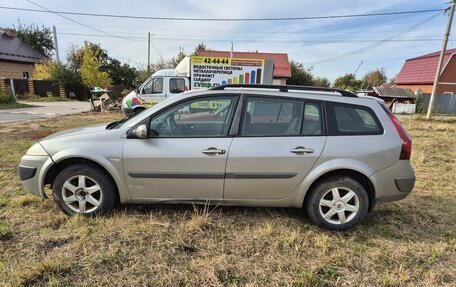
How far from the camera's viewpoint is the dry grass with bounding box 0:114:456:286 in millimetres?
2551

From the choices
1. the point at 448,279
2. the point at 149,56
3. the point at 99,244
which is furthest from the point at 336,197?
the point at 149,56

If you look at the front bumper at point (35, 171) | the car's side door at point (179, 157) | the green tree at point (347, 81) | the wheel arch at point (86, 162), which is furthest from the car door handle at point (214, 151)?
the green tree at point (347, 81)

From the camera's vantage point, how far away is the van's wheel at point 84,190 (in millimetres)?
3383

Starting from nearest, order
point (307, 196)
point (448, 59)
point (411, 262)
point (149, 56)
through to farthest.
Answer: point (411, 262) < point (307, 196) < point (448, 59) < point (149, 56)

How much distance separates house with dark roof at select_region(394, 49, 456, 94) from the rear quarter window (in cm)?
3434

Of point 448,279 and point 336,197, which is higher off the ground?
point 336,197

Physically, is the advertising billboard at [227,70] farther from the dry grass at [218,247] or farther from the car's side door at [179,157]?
the car's side door at [179,157]

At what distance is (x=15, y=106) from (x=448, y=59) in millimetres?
38840

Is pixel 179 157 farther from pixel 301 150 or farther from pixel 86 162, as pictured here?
pixel 301 150

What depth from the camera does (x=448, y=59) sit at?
3152 centimetres

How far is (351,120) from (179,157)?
1.89 metres

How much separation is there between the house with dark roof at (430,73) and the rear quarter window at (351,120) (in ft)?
113

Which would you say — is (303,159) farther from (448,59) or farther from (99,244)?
(448,59)

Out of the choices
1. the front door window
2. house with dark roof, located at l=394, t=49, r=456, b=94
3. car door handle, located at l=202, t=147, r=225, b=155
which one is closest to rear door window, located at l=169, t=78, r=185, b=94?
the front door window
